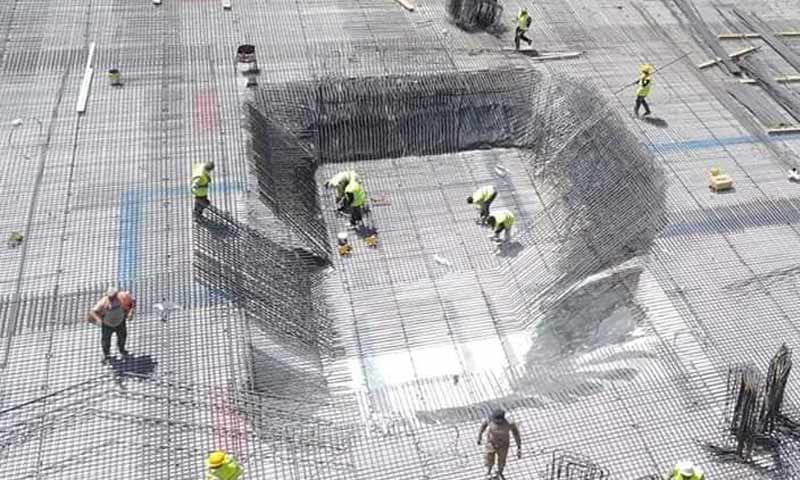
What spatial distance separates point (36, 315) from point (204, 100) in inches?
241

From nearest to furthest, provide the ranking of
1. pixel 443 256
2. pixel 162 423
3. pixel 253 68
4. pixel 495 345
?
pixel 162 423
pixel 495 345
pixel 443 256
pixel 253 68

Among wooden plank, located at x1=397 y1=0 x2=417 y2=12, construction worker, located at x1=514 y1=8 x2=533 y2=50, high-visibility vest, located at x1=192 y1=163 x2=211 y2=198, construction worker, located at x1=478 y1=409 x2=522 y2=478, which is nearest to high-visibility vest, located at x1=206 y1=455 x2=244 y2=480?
construction worker, located at x1=478 y1=409 x2=522 y2=478

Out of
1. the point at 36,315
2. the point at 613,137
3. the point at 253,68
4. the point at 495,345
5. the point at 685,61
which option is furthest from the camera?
the point at 685,61

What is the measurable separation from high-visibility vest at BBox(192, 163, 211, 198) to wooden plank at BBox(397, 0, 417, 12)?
8.69m

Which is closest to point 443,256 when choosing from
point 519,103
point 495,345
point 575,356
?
point 495,345

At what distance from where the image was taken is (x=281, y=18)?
18.6m

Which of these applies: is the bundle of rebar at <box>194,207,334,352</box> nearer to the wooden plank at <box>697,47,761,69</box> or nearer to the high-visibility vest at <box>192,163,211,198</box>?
the high-visibility vest at <box>192,163,211,198</box>

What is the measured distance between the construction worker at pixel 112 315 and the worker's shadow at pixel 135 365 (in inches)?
9.4

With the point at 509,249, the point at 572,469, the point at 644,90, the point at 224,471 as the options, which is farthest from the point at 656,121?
the point at 224,471

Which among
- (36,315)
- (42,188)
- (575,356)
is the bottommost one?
(575,356)

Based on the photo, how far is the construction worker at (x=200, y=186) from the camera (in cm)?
→ 1269

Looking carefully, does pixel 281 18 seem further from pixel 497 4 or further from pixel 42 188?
pixel 42 188

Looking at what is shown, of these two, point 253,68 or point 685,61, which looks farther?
point 685,61

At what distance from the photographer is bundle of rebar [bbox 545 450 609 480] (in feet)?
30.4
